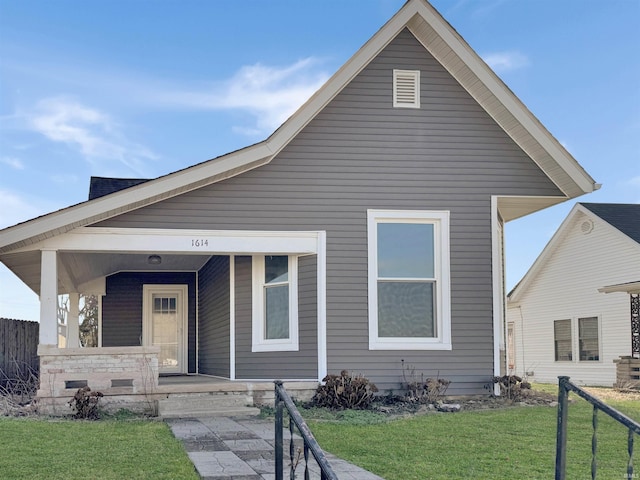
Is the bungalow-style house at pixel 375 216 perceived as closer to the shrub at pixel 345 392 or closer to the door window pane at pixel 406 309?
the door window pane at pixel 406 309

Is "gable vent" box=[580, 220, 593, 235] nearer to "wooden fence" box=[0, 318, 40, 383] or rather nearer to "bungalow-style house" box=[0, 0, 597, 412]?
"bungalow-style house" box=[0, 0, 597, 412]

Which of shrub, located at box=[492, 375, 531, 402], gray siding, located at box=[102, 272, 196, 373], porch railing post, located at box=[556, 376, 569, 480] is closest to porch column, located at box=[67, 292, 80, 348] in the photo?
gray siding, located at box=[102, 272, 196, 373]

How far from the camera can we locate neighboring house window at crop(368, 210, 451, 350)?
12.2 m

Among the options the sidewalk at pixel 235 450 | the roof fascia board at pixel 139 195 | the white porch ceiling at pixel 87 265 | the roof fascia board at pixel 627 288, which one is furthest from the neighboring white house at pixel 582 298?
the sidewalk at pixel 235 450

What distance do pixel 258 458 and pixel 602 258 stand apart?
17420 mm

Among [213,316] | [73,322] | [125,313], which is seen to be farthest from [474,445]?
[73,322]

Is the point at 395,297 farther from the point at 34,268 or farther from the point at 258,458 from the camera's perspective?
the point at 34,268

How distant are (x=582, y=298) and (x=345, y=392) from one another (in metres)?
14.3

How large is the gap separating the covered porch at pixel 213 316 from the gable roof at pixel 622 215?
12.2 m

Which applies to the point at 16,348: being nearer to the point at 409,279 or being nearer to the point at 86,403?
the point at 86,403

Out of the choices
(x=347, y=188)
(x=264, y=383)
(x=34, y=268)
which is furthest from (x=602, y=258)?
(x=34, y=268)

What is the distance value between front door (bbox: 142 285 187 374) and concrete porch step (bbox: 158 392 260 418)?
19.8 ft

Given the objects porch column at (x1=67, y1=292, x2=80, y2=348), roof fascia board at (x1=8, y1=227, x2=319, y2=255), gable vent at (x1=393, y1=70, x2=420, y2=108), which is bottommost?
porch column at (x1=67, y1=292, x2=80, y2=348)

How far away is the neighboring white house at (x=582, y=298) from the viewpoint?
21.3 metres
